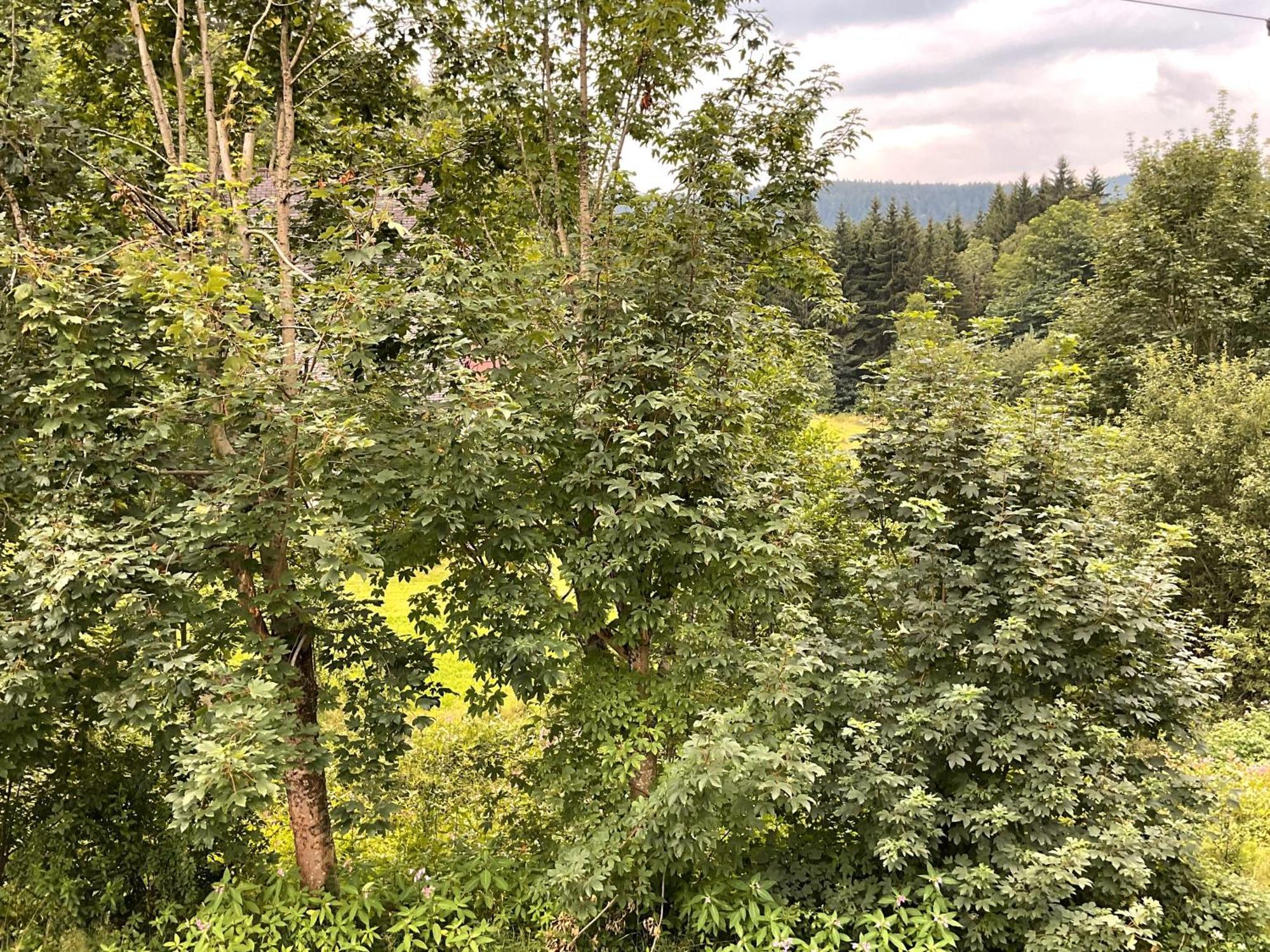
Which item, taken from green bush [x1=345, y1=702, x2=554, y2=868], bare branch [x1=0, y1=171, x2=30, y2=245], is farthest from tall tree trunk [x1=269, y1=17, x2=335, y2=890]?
bare branch [x1=0, y1=171, x2=30, y2=245]

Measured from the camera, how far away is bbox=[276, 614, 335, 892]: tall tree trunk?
5500 millimetres

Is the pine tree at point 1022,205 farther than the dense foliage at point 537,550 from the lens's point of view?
Yes

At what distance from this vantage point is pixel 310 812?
5594mm

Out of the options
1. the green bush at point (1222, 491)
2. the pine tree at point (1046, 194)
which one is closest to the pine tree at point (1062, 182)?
the pine tree at point (1046, 194)

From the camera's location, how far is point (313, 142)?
7.07 m

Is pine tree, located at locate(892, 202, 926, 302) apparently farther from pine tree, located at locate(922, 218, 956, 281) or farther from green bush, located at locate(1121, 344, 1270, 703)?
green bush, located at locate(1121, 344, 1270, 703)

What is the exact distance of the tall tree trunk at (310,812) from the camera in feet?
18.0

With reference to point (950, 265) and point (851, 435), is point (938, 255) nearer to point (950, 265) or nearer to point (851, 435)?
point (950, 265)

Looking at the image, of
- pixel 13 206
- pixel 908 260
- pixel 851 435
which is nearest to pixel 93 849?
pixel 13 206

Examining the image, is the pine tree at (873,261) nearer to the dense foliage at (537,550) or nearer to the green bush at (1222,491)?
the green bush at (1222,491)

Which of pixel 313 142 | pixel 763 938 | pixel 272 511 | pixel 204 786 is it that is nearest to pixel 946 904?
pixel 763 938

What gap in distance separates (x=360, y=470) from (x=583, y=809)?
10.1 ft

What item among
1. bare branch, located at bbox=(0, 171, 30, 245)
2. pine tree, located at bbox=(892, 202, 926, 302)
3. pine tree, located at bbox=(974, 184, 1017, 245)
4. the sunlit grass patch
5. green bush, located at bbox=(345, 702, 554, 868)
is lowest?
green bush, located at bbox=(345, 702, 554, 868)

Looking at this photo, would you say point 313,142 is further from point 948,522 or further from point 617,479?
point 948,522
